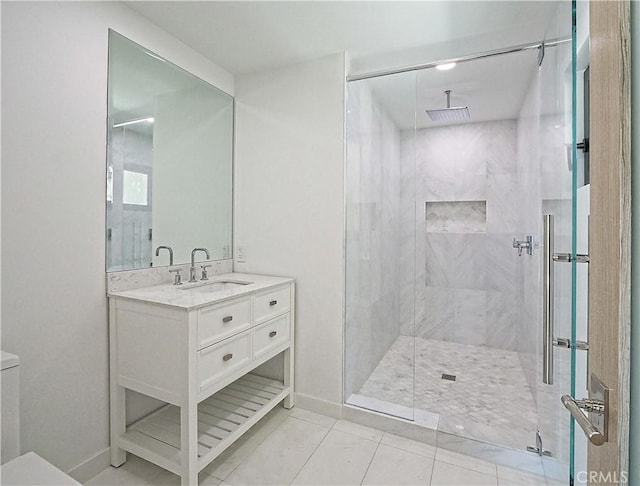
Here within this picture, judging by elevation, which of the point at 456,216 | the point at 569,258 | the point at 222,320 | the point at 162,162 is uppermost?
the point at 162,162

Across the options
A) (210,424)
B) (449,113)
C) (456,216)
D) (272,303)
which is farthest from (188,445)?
(456,216)

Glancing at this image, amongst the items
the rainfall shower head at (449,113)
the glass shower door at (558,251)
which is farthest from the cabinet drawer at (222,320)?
the rainfall shower head at (449,113)

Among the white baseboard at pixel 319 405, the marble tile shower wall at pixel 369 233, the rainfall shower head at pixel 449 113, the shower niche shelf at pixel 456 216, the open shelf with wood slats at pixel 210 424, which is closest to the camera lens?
the open shelf with wood slats at pixel 210 424

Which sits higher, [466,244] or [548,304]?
[466,244]

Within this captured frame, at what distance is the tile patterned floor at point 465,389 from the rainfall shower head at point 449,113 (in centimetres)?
209

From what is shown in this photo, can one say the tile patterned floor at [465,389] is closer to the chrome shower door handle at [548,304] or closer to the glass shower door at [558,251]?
the glass shower door at [558,251]

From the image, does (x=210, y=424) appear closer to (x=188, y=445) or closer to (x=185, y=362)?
(x=188, y=445)

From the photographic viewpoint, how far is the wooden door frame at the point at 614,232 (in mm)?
569

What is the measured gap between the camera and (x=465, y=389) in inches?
106

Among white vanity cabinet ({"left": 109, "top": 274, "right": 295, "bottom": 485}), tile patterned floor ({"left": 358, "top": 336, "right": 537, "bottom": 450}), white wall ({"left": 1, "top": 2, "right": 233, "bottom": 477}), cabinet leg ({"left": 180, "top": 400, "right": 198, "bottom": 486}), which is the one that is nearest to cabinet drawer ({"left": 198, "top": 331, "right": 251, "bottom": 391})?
white vanity cabinet ({"left": 109, "top": 274, "right": 295, "bottom": 485})

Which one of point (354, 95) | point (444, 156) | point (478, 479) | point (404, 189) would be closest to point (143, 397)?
point (478, 479)

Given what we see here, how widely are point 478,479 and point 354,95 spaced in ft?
7.97

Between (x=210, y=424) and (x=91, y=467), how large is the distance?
58cm

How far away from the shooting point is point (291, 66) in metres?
2.48
